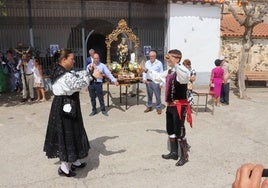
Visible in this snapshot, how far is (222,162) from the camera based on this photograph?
16.9ft

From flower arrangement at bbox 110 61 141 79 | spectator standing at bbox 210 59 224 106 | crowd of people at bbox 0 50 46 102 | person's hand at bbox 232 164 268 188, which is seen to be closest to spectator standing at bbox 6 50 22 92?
crowd of people at bbox 0 50 46 102

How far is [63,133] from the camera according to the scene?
4.35 metres

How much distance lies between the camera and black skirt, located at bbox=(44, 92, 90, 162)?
433 centimetres

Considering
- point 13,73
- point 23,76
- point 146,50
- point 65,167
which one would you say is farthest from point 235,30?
point 65,167

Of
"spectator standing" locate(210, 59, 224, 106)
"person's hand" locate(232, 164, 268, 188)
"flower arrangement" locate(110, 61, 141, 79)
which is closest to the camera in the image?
"person's hand" locate(232, 164, 268, 188)

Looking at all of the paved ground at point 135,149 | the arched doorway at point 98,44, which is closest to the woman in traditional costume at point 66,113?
the paved ground at point 135,149

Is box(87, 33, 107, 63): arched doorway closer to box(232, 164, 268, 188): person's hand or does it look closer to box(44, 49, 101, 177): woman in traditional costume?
box(44, 49, 101, 177): woman in traditional costume

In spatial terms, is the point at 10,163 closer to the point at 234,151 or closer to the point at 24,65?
the point at 234,151

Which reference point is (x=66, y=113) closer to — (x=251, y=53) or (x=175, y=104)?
(x=175, y=104)

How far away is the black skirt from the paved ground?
44cm

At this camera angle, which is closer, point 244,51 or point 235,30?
point 244,51

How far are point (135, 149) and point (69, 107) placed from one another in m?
1.92

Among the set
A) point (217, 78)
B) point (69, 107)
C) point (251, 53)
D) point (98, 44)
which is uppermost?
point (98, 44)

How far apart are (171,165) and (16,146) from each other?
120 inches
